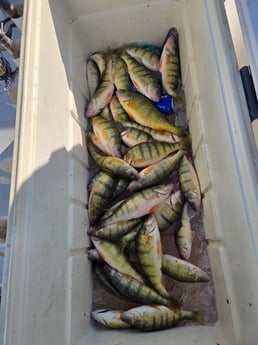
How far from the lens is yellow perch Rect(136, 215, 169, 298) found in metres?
1.12

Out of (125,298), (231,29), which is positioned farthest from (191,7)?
(125,298)

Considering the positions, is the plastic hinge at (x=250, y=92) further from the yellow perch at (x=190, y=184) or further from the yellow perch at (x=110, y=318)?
the yellow perch at (x=110, y=318)

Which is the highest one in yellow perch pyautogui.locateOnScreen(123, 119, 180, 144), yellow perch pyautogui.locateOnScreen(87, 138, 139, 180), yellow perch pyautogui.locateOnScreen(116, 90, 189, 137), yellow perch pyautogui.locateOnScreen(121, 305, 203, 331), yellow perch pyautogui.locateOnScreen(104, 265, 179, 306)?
yellow perch pyautogui.locateOnScreen(116, 90, 189, 137)

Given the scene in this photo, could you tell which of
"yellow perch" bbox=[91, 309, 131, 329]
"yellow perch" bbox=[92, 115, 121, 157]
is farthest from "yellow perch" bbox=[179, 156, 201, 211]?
"yellow perch" bbox=[91, 309, 131, 329]

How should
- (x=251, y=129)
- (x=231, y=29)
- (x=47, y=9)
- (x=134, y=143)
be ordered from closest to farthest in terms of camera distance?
(x=251, y=129), (x=231, y=29), (x=47, y=9), (x=134, y=143)

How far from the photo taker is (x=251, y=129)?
0.73 metres

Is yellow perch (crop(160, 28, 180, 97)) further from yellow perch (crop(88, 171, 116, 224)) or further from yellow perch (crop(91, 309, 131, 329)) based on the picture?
yellow perch (crop(91, 309, 131, 329))

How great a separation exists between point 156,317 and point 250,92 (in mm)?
885

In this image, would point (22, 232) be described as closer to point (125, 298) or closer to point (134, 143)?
point (125, 298)

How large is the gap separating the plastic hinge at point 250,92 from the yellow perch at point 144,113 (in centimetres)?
55

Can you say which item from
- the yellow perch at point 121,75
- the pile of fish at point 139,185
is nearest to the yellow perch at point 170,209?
the pile of fish at point 139,185

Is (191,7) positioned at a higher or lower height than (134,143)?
higher

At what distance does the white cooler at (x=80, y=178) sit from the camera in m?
0.74

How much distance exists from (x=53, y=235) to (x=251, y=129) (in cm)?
75
